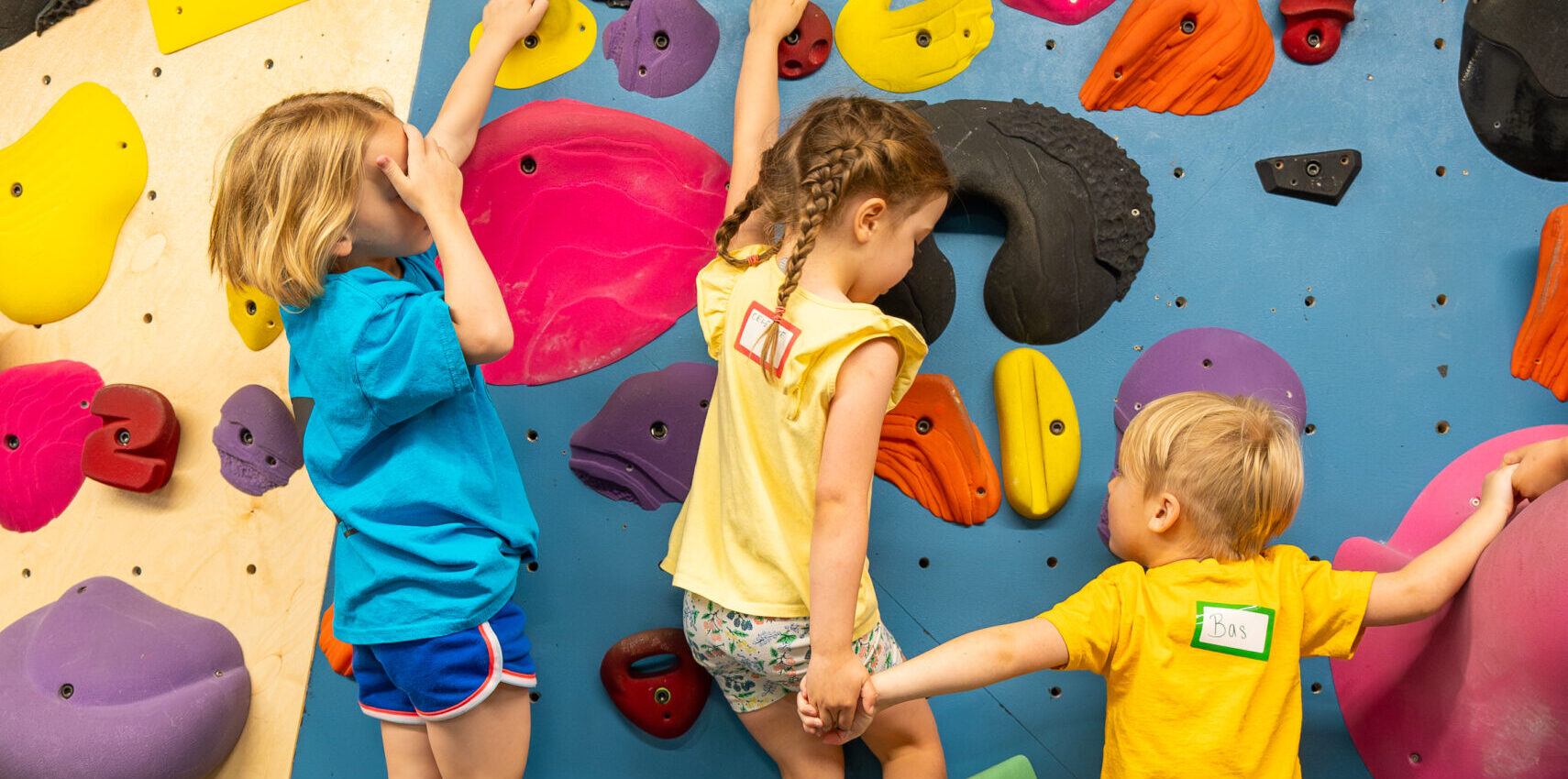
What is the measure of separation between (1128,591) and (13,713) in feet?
5.27

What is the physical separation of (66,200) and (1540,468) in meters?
2.22

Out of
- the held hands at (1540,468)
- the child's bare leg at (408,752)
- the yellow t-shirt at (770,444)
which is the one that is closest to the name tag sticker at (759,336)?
the yellow t-shirt at (770,444)

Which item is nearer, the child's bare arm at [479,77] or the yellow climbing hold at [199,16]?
the child's bare arm at [479,77]

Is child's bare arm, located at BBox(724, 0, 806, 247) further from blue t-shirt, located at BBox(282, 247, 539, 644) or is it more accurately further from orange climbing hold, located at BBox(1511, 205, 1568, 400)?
orange climbing hold, located at BBox(1511, 205, 1568, 400)

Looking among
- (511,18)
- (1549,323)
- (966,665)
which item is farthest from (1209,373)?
(511,18)

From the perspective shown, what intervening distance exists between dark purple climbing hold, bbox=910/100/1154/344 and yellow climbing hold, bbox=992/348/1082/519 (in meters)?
0.06

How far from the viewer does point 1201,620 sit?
3.97 feet

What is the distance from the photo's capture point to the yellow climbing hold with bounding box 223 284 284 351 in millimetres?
1639

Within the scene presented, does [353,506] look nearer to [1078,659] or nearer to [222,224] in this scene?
[222,224]

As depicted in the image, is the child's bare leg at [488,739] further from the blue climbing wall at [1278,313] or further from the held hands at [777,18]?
the held hands at [777,18]

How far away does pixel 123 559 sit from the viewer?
1.68 metres

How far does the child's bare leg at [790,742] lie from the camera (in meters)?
1.45

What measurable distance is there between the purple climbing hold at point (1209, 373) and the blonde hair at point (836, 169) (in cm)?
44

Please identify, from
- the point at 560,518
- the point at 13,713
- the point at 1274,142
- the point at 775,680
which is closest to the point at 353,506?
the point at 560,518
